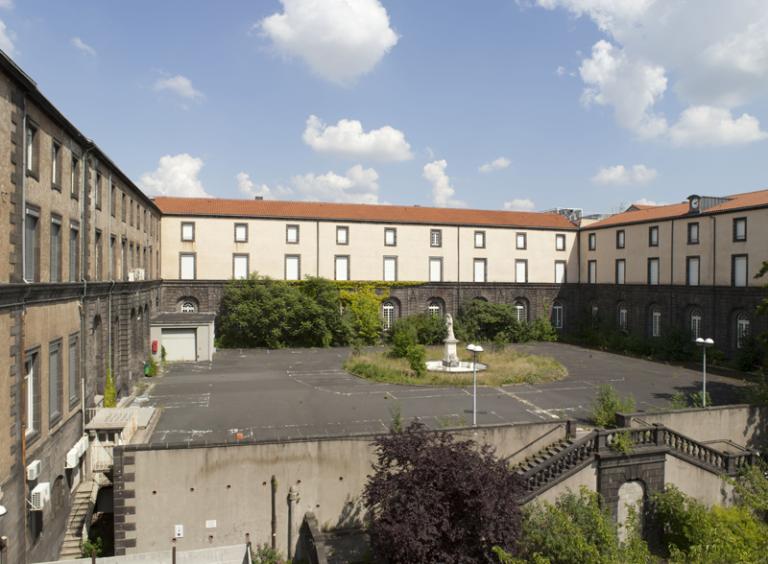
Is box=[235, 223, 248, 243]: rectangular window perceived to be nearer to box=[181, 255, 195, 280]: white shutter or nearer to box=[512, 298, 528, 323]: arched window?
box=[181, 255, 195, 280]: white shutter

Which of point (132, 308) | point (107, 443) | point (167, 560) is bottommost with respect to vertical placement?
point (167, 560)

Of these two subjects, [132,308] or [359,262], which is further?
[359,262]

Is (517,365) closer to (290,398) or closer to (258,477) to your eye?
(290,398)

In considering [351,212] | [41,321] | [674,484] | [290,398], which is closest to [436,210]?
[351,212]

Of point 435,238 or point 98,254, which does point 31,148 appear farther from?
point 435,238

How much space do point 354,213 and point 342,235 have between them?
2418 millimetres

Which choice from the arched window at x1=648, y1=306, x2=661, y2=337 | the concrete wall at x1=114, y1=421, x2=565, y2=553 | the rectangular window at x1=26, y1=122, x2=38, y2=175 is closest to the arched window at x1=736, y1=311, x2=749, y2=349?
the arched window at x1=648, y1=306, x2=661, y2=337

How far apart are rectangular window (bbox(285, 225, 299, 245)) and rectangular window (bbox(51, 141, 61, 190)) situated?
87.8 feet

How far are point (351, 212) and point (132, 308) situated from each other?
22.2 metres

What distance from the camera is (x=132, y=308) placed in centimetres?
2609

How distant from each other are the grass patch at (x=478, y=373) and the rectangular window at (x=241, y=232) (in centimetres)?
1453

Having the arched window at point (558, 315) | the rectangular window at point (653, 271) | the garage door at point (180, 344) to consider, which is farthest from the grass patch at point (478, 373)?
the arched window at point (558, 315)

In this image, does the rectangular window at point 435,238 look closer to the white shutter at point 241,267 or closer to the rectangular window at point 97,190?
the white shutter at point 241,267

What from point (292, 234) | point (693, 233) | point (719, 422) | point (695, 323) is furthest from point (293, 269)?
point (719, 422)
